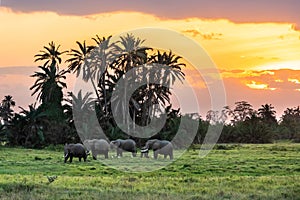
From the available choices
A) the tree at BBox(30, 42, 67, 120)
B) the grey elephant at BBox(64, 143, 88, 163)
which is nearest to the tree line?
the tree at BBox(30, 42, 67, 120)

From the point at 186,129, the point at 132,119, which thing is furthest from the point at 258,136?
the point at 132,119

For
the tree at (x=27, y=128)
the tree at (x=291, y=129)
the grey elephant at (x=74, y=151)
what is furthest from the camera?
the tree at (x=291, y=129)

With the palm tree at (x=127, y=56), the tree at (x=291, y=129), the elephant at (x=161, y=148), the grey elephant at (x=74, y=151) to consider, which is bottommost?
the grey elephant at (x=74, y=151)

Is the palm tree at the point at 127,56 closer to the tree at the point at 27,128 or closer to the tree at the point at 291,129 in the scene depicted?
the tree at the point at 27,128

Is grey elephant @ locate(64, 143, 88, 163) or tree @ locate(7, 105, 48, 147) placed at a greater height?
tree @ locate(7, 105, 48, 147)

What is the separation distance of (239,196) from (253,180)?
424cm

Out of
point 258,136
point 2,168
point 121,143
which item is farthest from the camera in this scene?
point 258,136

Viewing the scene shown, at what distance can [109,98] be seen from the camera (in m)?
60.2

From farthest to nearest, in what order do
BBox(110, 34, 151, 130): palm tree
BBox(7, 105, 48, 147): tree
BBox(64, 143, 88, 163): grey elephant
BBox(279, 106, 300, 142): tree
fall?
BBox(279, 106, 300, 142): tree → BBox(110, 34, 151, 130): palm tree → BBox(7, 105, 48, 147): tree → BBox(64, 143, 88, 163): grey elephant

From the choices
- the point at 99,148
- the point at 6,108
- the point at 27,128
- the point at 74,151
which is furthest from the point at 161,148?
the point at 6,108

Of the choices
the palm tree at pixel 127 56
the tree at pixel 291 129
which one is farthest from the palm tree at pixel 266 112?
the palm tree at pixel 127 56

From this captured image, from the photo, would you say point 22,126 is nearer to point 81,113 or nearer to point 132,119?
point 81,113

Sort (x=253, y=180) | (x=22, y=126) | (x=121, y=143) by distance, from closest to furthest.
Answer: (x=253, y=180)
(x=121, y=143)
(x=22, y=126)

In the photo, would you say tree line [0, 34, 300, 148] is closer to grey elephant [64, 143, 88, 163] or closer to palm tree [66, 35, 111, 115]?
palm tree [66, 35, 111, 115]
